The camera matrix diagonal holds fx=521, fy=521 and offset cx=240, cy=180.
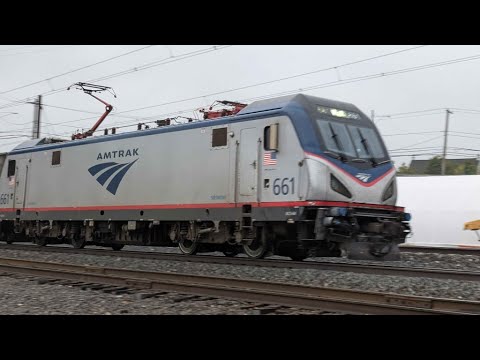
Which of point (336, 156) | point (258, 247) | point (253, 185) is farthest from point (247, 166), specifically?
point (336, 156)

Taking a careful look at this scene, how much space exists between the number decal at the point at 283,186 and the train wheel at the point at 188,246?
3362 millimetres

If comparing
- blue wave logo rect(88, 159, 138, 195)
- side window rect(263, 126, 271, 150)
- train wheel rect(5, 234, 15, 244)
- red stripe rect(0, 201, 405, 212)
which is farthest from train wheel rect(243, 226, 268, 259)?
train wheel rect(5, 234, 15, 244)

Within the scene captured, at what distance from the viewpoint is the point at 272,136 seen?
1140cm

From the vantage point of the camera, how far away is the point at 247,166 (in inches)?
472

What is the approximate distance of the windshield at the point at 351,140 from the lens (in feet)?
36.6

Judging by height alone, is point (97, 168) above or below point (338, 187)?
above

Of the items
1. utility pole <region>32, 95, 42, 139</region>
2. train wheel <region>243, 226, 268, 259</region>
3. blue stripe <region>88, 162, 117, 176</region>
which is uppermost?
utility pole <region>32, 95, 42, 139</region>

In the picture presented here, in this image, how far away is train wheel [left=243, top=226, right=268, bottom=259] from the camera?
38.9 ft

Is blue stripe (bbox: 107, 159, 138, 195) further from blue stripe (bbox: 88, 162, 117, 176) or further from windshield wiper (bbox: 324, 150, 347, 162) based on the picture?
windshield wiper (bbox: 324, 150, 347, 162)

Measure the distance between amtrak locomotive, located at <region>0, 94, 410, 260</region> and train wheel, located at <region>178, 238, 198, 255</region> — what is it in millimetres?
34

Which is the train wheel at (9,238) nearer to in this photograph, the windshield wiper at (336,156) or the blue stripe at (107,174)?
the blue stripe at (107,174)

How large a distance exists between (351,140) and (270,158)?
1.84 meters

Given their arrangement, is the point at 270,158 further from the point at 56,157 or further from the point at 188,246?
the point at 56,157

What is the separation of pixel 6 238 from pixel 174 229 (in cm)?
1031
